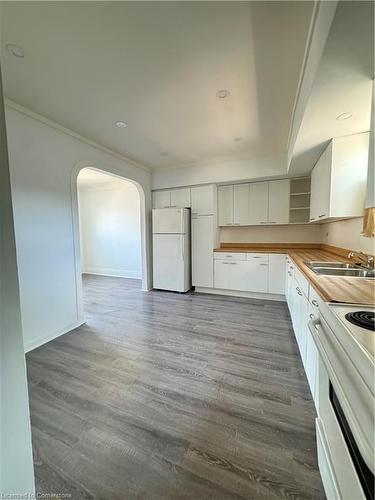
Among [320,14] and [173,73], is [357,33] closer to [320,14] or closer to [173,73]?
[320,14]

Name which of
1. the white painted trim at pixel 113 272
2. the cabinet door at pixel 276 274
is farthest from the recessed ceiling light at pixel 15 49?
the white painted trim at pixel 113 272

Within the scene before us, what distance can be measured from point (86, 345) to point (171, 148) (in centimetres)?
315

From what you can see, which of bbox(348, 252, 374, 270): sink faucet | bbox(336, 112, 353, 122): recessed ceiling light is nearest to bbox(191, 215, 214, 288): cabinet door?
bbox(348, 252, 374, 270): sink faucet

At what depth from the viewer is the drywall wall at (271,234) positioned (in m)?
4.17

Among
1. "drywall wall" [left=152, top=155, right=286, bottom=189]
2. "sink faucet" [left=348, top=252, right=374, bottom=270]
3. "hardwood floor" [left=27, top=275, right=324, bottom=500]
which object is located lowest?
"hardwood floor" [left=27, top=275, right=324, bottom=500]

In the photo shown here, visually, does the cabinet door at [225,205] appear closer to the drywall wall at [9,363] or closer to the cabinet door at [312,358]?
the cabinet door at [312,358]

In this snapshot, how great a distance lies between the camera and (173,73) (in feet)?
6.01

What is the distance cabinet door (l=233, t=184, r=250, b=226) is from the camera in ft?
14.0

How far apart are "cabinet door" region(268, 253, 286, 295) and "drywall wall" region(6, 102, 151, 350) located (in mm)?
3182

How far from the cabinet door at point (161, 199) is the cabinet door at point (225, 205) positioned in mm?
1113

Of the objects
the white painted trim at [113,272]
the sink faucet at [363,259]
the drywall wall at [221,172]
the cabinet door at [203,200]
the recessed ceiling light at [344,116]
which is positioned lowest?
the white painted trim at [113,272]

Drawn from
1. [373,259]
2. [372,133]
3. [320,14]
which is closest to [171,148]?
[320,14]

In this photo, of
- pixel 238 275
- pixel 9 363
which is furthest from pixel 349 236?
pixel 9 363

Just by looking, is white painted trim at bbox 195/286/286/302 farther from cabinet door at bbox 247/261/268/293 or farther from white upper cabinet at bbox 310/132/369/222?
white upper cabinet at bbox 310/132/369/222
